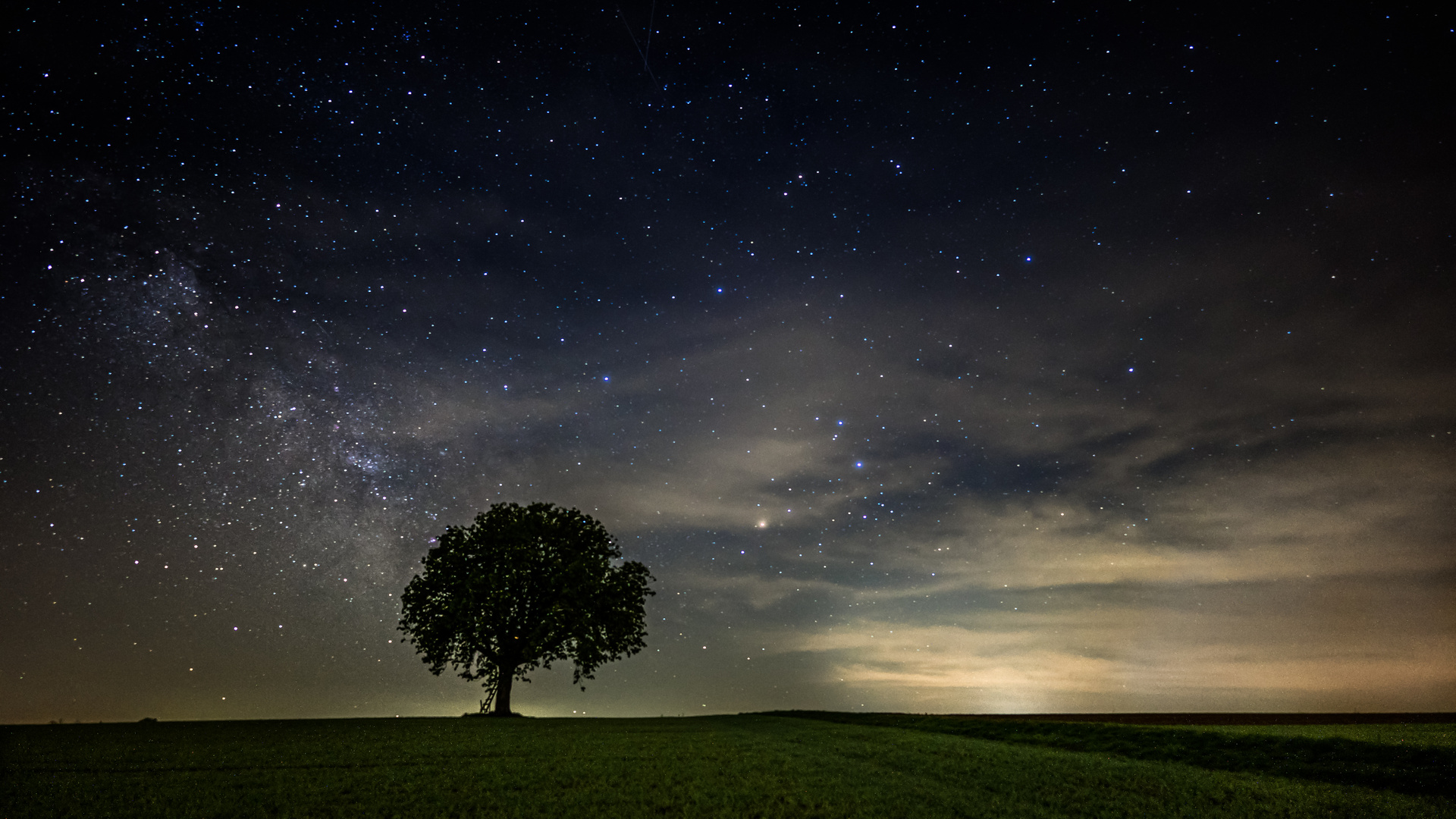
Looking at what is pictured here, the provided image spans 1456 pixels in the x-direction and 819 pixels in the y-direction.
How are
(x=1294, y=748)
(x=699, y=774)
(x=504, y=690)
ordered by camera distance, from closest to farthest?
(x=699, y=774) → (x=1294, y=748) → (x=504, y=690)

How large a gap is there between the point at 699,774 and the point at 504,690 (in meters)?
27.8

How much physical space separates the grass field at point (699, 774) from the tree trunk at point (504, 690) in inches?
533

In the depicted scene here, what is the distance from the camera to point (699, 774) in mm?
15141

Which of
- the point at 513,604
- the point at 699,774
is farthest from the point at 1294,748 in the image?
the point at 513,604

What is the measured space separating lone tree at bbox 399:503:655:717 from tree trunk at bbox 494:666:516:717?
45mm

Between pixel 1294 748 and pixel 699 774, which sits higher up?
pixel 699 774

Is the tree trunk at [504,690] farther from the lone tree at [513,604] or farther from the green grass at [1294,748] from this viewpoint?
the green grass at [1294,748]

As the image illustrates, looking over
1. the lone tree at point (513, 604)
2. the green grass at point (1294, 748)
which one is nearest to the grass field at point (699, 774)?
the green grass at point (1294, 748)

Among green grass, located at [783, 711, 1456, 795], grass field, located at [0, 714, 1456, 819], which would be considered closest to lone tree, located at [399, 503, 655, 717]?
grass field, located at [0, 714, 1456, 819]

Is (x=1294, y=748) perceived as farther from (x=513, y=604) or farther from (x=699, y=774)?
(x=513, y=604)

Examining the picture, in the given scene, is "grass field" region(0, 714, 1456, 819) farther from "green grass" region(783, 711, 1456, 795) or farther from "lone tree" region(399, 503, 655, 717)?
"lone tree" region(399, 503, 655, 717)

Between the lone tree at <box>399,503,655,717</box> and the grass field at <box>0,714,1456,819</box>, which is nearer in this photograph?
the grass field at <box>0,714,1456,819</box>

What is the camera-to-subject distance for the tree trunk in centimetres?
3804

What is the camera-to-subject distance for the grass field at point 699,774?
1162 cm
